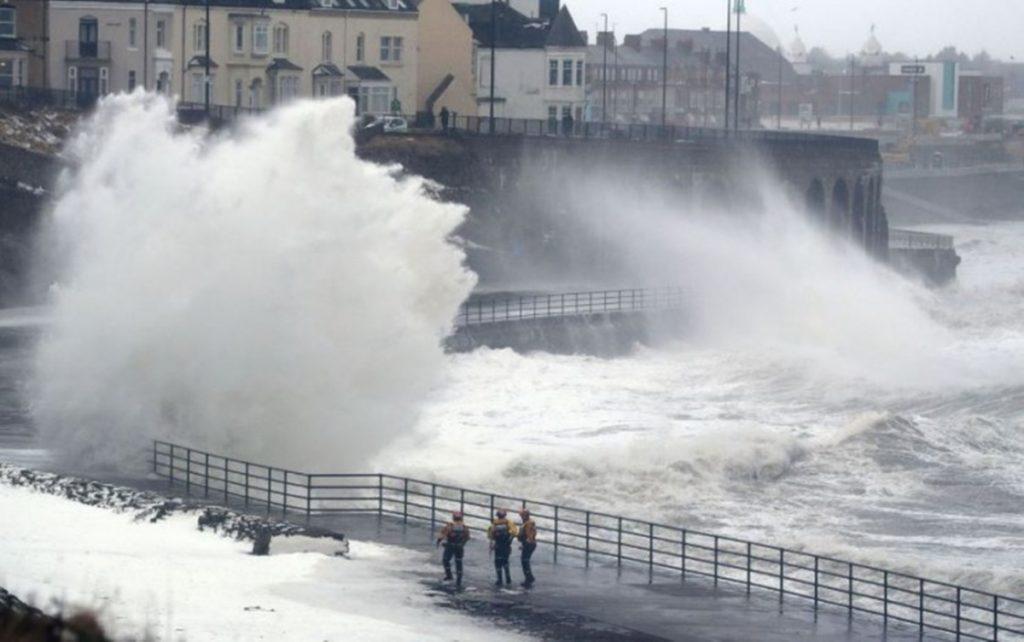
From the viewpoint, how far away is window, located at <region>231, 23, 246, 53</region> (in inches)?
2945

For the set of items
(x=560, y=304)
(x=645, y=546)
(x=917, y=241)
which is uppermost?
(x=917, y=241)

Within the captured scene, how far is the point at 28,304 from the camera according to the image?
54.5 m

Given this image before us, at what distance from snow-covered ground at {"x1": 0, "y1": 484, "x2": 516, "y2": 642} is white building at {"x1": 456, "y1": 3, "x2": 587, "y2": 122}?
59.6m

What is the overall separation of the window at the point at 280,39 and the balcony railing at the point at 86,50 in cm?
656

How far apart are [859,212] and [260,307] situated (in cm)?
5881

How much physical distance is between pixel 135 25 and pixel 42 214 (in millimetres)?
15816

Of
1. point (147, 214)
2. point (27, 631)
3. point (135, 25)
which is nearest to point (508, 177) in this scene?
point (135, 25)

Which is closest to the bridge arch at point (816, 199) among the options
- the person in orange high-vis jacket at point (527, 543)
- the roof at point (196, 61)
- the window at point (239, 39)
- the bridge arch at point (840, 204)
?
the bridge arch at point (840, 204)

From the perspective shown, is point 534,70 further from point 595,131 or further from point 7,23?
point 7,23

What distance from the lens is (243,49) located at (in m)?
74.9

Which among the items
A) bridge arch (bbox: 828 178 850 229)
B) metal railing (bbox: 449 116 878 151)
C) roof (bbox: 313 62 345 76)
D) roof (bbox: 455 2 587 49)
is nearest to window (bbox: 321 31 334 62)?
roof (bbox: 313 62 345 76)

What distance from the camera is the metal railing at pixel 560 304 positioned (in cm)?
5600

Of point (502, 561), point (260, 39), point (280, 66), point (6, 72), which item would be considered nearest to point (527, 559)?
point (502, 561)

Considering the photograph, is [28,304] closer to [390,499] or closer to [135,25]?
[135,25]
